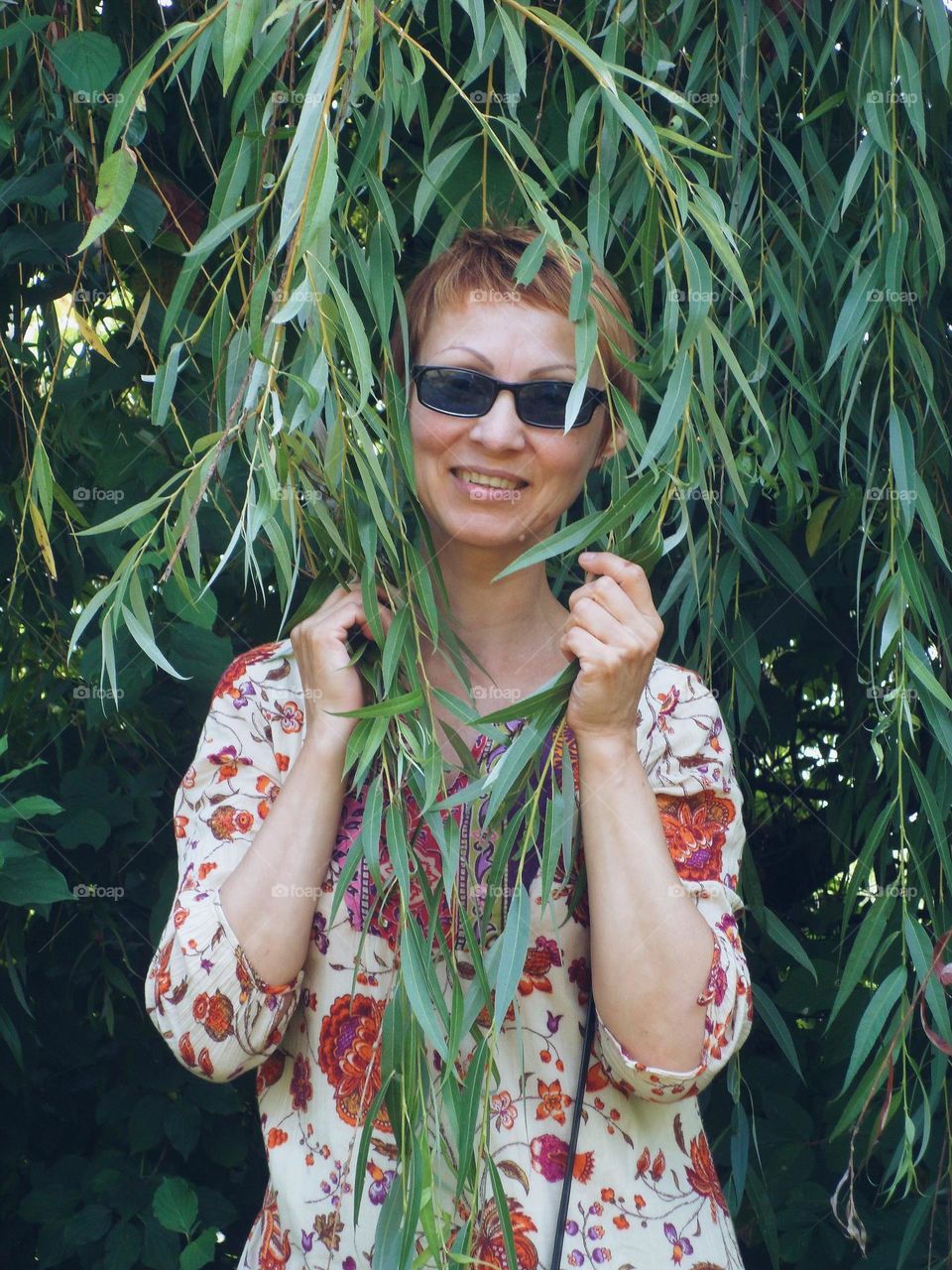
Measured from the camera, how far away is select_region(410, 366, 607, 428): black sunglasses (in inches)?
42.7

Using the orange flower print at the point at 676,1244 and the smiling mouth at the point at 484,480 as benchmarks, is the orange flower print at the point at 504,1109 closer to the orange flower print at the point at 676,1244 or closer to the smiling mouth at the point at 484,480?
the orange flower print at the point at 676,1244

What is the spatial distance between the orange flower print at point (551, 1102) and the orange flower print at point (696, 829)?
6.7 inches

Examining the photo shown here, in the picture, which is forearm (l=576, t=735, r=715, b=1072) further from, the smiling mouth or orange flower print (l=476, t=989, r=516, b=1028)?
the smiling mouth

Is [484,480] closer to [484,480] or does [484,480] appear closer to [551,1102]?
[484,480]

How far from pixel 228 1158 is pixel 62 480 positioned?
0.85 m

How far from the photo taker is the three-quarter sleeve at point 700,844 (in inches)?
39.6

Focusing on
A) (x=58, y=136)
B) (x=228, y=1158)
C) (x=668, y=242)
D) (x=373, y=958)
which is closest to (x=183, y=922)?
(x=373, y=958)

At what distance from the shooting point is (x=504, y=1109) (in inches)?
40.9

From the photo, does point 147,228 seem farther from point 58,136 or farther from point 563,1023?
point 563,1023

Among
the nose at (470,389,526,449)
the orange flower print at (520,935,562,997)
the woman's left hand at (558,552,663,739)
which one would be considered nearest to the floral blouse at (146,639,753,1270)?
the orange flower print at (520,935,562,997)

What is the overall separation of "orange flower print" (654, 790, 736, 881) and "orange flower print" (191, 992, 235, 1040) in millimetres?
315

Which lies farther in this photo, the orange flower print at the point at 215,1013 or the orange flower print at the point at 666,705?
the orange flower print at the point at 666,705

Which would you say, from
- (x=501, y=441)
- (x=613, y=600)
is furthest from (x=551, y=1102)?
(x=501, y=441)

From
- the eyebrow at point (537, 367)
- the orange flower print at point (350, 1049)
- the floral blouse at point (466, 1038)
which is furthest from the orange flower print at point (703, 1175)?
the eyebrow at point (537, 367)
